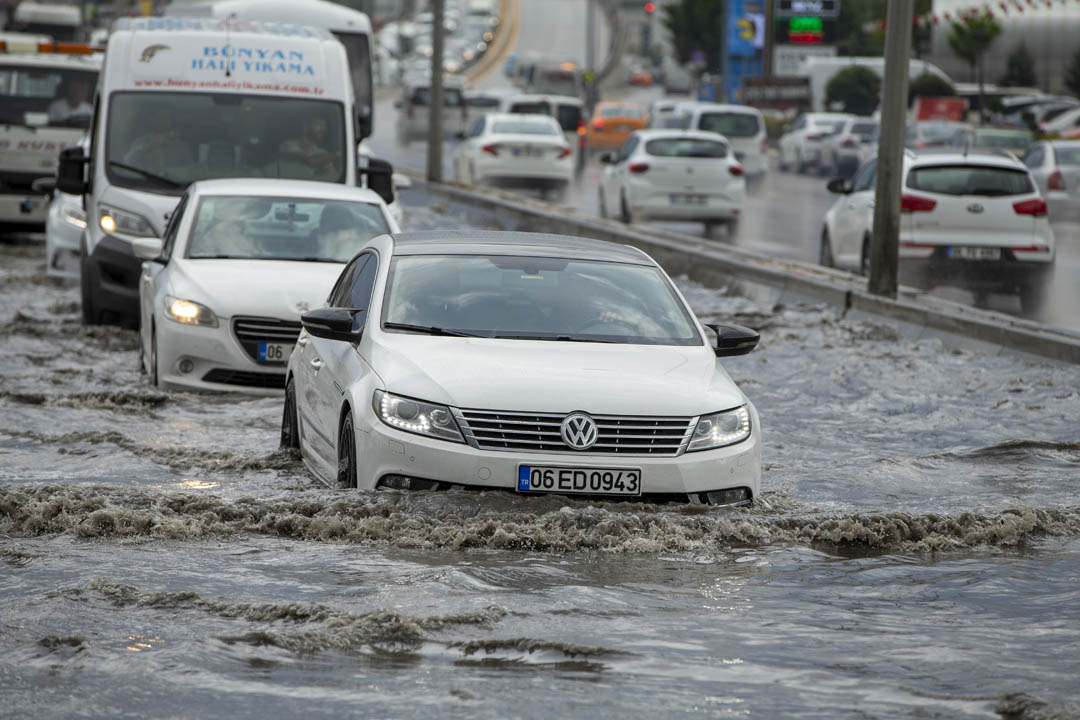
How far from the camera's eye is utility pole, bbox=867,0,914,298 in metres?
16.9

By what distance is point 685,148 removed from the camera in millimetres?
28125

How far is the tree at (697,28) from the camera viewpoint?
10569 centimetres

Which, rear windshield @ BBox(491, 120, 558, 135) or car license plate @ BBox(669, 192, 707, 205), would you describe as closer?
car license plate @ BBox(669, 192, 707, 205)

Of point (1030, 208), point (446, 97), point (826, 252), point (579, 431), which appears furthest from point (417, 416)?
point (446, 97)

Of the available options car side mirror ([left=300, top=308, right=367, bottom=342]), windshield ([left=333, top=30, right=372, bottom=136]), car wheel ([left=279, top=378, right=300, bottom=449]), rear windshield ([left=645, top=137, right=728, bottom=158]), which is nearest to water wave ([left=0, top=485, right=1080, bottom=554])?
car side mirror ([left=300, top=308, right=367, bottom=342])

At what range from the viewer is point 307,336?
381 inches

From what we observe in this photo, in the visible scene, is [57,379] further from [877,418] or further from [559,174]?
[559,174]

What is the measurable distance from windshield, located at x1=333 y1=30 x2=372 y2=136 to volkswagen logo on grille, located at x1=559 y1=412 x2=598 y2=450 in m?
21.3

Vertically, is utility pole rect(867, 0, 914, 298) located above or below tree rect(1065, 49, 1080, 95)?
above

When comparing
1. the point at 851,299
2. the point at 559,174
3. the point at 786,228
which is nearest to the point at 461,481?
the point at 851,299

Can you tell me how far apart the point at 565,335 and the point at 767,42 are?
69.7m

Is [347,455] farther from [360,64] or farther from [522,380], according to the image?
[360,64]

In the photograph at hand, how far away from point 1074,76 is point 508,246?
65.7 m

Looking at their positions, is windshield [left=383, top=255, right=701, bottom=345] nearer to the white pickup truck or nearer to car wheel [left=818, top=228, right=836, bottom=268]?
car wheel [left=818, top=228, right=836, bottom=268]
